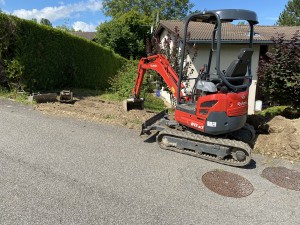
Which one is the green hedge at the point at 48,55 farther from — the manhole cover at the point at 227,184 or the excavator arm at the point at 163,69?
the manhole cover at the point at 227,184

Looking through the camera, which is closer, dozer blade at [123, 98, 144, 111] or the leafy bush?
the leafy bush

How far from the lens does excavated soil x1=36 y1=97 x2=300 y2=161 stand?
18.8ft

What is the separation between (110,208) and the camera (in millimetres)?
3500

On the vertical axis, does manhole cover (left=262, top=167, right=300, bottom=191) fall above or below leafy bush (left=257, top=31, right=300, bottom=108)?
below

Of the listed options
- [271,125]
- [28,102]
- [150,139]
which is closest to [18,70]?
[28,102]

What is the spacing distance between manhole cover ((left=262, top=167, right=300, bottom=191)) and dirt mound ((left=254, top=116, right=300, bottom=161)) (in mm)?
567

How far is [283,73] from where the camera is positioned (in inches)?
285

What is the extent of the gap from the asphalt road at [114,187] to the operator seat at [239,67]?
161cm

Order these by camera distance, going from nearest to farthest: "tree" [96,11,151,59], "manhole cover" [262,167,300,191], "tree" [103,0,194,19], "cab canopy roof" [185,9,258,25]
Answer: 1. "manhole cover" [262,167,300,191]
2. "cab canopy roof" [185,9,258,25]
3. "tree" [96,11,151,59]
4. "tree" [103,0,194,19]

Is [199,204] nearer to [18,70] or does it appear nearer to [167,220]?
[167,220]

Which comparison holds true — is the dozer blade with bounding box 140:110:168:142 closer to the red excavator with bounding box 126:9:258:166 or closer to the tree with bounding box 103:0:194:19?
the red excavator with bounding box 126:9:258:166

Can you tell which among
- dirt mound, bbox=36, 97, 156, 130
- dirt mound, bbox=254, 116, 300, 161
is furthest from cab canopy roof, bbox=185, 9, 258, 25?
dirt mound, bbox=36, 97, 156, 130

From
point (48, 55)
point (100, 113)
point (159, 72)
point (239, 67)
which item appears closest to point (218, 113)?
point (239, 67)

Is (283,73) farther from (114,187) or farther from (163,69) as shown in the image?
(114,187)
